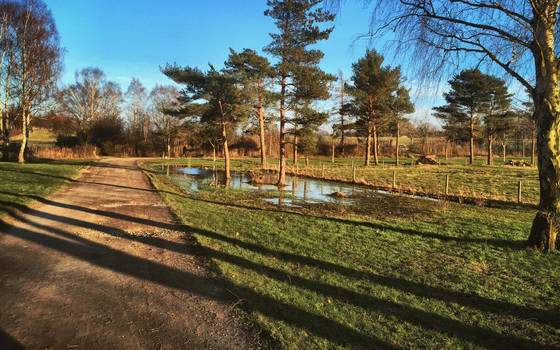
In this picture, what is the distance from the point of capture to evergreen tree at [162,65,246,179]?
763 inches

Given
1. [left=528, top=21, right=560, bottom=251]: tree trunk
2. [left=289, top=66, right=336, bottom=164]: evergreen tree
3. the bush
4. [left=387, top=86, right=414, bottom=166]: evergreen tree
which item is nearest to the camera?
[left=528, top=21, right=560, bottom=251]: tree trunk

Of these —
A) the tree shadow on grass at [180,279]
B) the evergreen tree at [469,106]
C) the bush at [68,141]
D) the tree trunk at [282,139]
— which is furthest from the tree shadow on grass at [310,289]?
the bush at [68,141]

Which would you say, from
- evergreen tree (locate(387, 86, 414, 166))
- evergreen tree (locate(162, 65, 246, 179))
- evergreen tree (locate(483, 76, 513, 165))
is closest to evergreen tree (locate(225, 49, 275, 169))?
evergreen tree (locate(162, 65, 246, 179))

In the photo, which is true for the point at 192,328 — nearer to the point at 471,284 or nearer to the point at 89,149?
the point at 471,284

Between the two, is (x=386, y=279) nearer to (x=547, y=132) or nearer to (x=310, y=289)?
(x=310, y=289)

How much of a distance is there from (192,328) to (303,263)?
98.3 inches

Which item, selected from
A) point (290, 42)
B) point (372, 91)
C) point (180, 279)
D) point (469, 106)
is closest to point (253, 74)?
point (290, 42)

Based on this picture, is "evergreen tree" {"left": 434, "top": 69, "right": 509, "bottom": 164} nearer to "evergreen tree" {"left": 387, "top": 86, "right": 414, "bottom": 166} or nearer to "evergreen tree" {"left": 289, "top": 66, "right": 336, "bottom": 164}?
"evergreen tree" {"left": 387, "top": 86, "right": 414, "bottom": 166}

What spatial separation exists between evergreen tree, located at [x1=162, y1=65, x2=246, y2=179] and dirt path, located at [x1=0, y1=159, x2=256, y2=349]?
14.1 meters

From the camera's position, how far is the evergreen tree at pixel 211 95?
19391mm

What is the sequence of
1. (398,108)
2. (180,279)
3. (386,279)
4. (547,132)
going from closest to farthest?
(180,279)
(386,279)
(547,132)
(398,108)

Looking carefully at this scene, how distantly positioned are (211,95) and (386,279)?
18.5 meters

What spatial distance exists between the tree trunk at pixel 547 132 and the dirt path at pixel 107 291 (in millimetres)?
6267

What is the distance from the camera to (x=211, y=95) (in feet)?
66.9
